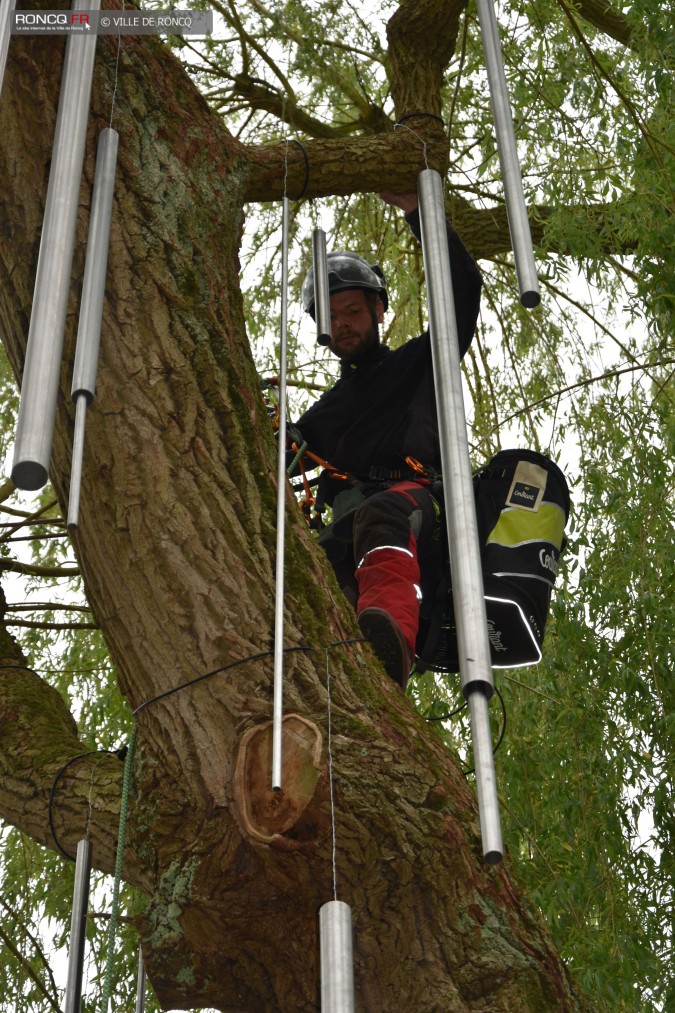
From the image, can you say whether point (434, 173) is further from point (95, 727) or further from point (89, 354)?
point (95, 727)

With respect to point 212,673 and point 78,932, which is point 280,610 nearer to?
point 212,673

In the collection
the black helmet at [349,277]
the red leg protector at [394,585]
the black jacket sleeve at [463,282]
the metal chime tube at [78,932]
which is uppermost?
the black helmet at [349,277]

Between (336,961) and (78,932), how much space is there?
778 mm

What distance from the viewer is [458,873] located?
2330mm

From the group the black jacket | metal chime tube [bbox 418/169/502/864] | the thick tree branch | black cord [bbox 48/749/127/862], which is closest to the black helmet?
the black jacket

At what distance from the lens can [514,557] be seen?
3.33m

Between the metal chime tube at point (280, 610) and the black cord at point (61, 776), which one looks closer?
the metal chime tube at point (280, 610)

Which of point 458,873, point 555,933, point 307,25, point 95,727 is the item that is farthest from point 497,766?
point 307,25

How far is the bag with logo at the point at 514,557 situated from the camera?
3270 millimetres

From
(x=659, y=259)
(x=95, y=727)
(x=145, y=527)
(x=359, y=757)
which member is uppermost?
(x=659, y=259)

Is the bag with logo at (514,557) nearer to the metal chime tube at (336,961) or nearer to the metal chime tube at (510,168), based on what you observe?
the metal chime tube at (510,168)

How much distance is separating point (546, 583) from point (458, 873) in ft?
3.72

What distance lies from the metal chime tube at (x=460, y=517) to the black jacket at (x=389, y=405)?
0.70 metres

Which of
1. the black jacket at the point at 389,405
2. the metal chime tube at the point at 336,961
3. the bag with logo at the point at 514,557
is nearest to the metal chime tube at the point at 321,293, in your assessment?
the black jacket at the point at 389,405
